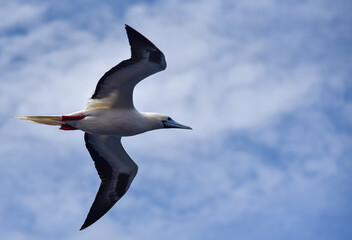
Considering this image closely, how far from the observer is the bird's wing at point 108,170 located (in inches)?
587

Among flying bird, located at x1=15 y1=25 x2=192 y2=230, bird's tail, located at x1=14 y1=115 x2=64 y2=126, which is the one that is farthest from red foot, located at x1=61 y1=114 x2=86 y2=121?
bird's tail, located at x1=14 y1=115 x2=64 y2=126

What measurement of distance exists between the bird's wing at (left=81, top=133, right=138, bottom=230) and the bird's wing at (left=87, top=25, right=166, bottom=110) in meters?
1.19

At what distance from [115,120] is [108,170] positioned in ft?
6.12

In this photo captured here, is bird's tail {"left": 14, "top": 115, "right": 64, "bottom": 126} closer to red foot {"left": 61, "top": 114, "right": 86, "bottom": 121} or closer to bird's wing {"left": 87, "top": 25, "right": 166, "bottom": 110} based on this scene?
red foot {"left": 61, "top": 114, "right": 86, "bottom": 121}

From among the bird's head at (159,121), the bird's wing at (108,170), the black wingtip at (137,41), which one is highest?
the black wingtip at (137,41)

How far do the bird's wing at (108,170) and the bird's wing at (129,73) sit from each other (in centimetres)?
119

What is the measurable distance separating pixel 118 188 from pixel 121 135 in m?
1.72

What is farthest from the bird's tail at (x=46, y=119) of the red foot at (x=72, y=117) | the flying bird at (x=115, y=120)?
the red foot at (x=72, y=117)

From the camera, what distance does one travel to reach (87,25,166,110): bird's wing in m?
12.9

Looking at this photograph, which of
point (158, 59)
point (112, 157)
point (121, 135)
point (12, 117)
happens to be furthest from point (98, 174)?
point (158, 59)

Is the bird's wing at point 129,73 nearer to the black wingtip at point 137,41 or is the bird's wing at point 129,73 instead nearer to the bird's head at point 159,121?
the black wingtip at point 137,41

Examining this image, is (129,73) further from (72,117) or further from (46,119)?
(46,119)

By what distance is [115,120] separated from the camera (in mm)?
13891

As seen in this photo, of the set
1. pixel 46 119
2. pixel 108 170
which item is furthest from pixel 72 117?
pixel 108 170
